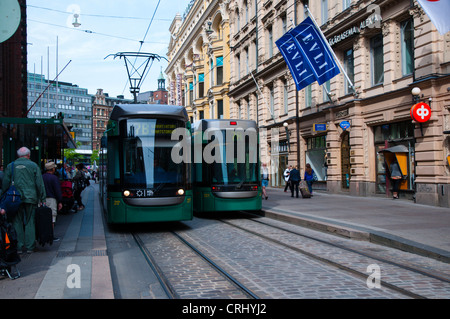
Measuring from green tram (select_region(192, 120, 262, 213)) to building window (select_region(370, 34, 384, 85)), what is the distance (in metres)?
8.69

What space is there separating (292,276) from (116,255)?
11.5 ft

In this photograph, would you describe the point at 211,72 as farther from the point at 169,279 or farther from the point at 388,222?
the point at 169,279

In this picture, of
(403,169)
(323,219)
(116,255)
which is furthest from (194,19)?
(116,255)

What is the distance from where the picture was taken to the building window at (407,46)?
17.6 m

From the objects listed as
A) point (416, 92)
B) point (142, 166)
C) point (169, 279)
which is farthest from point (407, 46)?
point (169, 279)

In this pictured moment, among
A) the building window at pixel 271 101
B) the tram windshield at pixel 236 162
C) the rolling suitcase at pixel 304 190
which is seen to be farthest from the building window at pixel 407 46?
the building window at pixel 271 101

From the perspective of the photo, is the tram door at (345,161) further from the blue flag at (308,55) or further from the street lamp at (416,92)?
the street lamp at (416,92)

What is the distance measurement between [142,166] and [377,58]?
13.6 metres

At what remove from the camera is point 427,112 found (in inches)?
633

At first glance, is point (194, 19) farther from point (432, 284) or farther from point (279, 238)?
point (432, 284)

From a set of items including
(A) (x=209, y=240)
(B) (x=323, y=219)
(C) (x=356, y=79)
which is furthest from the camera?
(C) (x=356, y=79)

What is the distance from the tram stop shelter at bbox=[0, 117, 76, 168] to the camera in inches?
517

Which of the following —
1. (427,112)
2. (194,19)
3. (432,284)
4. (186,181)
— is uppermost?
(194,19)

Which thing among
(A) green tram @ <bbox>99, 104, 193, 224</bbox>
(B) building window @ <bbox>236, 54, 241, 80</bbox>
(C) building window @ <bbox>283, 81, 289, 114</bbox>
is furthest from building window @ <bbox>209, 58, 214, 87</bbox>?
(A) green tram @ <bbox>99, 104, 193, 224</bbox>
